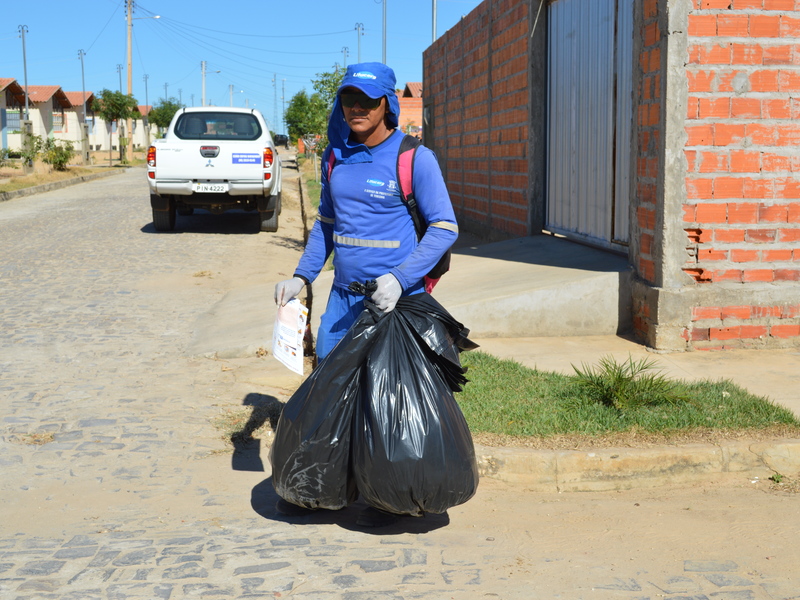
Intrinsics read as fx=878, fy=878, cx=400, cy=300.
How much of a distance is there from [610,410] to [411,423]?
1739mm

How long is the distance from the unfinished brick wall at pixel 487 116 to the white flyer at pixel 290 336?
614 cm

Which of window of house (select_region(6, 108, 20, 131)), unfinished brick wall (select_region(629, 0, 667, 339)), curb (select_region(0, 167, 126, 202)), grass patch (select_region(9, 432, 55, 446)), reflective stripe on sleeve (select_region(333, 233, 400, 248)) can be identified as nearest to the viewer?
reflective stripe on sleeve (select_region(333, 233, 400, 248))

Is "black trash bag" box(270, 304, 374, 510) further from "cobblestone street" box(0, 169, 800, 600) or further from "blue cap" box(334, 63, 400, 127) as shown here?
"blue cap" box(334, 63, 400, 127)

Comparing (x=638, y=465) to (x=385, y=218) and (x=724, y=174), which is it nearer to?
(x=385, y=218)

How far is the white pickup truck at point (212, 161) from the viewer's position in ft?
44.5

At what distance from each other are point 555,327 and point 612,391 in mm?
1664

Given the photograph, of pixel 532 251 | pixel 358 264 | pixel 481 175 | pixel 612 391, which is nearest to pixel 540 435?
pixel 612 391

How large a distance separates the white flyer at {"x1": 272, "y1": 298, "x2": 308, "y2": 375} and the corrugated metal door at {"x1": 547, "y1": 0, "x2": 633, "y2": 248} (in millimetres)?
3914

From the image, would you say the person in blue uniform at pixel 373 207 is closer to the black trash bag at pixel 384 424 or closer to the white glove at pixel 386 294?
the white glove at pixel 386 294

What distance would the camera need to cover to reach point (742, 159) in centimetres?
582

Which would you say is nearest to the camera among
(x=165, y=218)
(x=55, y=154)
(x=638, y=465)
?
(x=638, y=465)

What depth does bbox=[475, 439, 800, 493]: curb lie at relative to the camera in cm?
413

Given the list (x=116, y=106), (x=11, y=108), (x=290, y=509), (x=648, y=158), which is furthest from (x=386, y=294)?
(x=11, y=108)

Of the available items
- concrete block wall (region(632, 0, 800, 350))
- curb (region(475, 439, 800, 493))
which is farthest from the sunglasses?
concrete block wall (region(632, 0, 800, 350))
